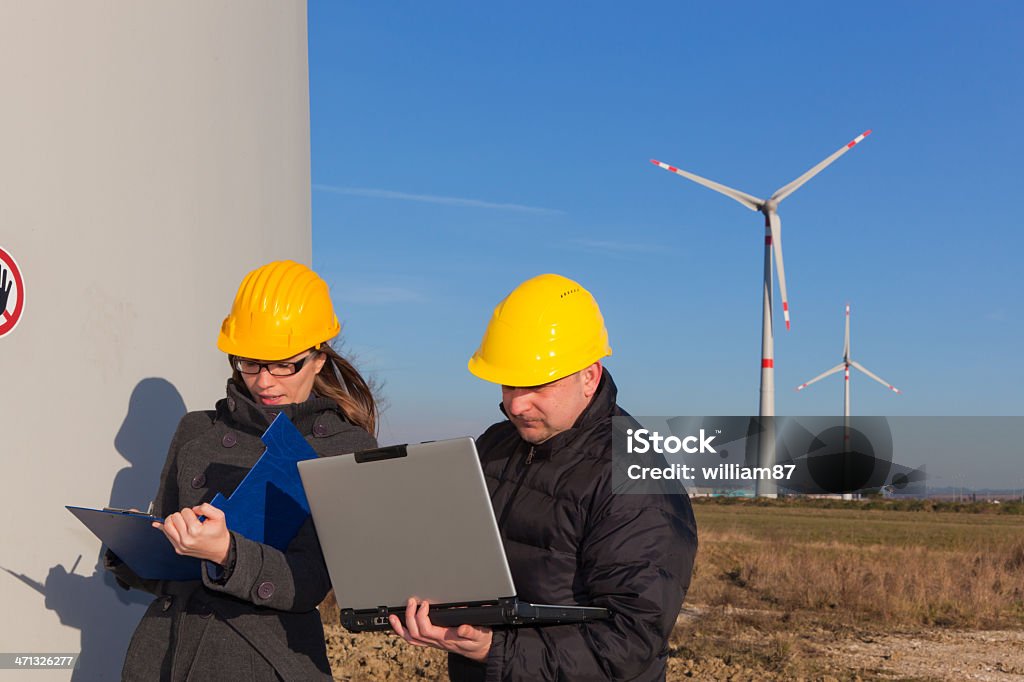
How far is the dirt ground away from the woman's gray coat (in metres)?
6.17

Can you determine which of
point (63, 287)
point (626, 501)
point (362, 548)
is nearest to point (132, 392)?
point (63, 287)

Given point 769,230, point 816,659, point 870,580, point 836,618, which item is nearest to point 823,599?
point 870,580

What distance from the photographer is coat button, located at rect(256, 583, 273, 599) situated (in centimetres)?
245

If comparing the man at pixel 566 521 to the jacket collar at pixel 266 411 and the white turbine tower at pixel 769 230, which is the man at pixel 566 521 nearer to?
the jacket collar at pixel 266 411

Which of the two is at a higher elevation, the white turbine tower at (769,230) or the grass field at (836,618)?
the white turbine tower at (769,230)

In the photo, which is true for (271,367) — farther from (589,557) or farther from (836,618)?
(836,618)

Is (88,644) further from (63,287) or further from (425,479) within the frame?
(425,479)

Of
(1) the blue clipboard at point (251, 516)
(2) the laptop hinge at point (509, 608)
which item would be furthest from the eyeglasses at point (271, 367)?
(2) the laptop hinge at point (509, 608)

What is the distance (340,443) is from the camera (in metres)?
2.77

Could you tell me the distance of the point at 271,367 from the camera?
9.16ft

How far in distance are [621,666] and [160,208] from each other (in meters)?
3.50

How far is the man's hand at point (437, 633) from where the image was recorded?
2.19 meters

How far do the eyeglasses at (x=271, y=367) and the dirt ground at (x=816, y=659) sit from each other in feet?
20.8

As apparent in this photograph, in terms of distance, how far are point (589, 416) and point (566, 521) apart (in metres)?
0.29
